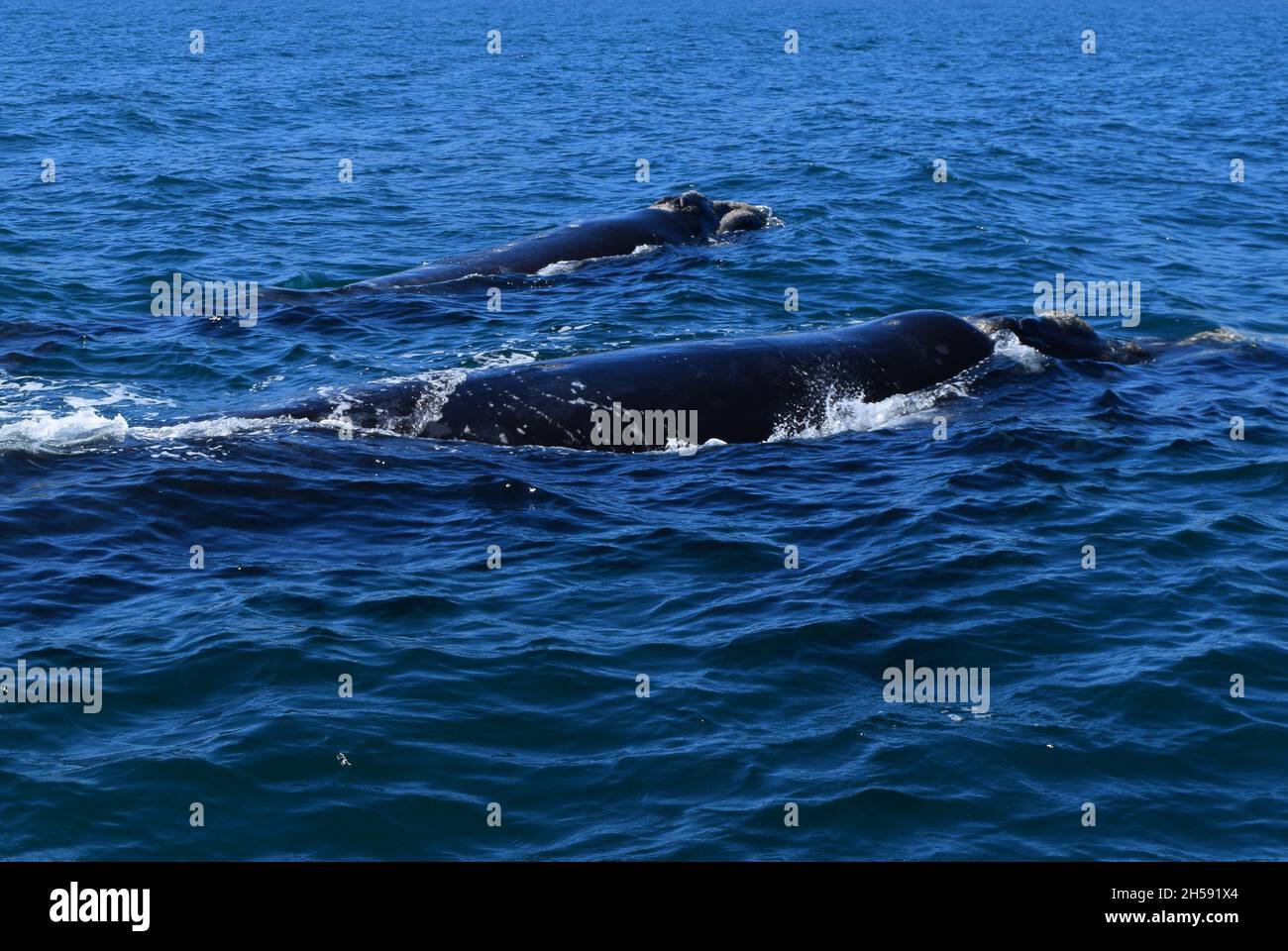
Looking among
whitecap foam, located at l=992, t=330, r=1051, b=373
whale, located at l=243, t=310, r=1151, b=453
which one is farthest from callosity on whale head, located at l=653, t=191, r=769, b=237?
whale, located at l=243, t=310, r=1151, b=453

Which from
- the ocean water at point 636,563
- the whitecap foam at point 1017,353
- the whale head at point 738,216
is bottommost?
the ocean water at point 636,563

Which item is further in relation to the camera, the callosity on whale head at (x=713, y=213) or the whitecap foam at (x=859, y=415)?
the callosity on whale head at (x=713, y=213)

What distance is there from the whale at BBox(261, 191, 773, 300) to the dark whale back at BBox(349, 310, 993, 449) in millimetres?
7714

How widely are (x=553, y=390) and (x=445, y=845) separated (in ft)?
26.9

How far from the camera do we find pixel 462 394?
1775 centimetres

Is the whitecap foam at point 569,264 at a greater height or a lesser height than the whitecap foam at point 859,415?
greater

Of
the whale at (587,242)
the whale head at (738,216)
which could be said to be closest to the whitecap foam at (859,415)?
the whale at (587,242)

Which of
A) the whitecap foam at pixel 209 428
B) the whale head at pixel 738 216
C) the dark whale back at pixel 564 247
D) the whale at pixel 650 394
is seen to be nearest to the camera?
the whitecap foam at pixel 209 428

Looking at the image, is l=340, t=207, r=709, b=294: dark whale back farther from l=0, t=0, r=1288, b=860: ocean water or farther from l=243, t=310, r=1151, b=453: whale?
l=243, t=310, r=1151, b=453: whale

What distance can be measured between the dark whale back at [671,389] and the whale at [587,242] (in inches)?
304

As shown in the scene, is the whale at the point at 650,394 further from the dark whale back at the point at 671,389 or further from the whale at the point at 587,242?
the whale at the point at 587,242

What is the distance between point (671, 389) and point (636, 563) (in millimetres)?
3454

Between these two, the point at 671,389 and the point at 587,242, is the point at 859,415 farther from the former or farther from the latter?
the point at 587,242

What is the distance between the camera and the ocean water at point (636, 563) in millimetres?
10625
